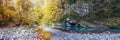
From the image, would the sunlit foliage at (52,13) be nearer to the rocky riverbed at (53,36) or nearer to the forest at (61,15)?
the forest at (61,15)

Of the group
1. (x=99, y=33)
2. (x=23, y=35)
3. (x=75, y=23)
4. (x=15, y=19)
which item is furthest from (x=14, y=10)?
(x=99, y=33)

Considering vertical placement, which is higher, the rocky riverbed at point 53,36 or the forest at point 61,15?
the forest at point 61,15

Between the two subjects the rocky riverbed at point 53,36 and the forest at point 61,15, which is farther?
the forest at point 61,15

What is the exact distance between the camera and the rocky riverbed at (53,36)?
3666 millimetres

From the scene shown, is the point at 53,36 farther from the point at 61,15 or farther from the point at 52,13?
the point at 61,15

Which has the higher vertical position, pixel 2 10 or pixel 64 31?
pixel 2 10

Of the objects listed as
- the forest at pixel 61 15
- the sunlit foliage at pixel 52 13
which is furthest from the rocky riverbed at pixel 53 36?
the sunlit foliage at pixel 52 13

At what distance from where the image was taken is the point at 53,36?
3.71m

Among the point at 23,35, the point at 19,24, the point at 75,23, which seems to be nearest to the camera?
the point at 23,35

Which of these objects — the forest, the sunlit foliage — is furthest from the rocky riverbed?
the sunlit foliage

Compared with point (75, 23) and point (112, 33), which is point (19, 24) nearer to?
point (75, 23)

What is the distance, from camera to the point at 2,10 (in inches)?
169

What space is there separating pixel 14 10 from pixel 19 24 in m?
0.31

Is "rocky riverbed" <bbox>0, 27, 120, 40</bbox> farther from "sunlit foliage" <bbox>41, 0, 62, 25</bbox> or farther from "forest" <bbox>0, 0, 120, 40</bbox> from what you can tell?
"sunlit foliage" <bbox>41, 0, 62, 25</bbox>
